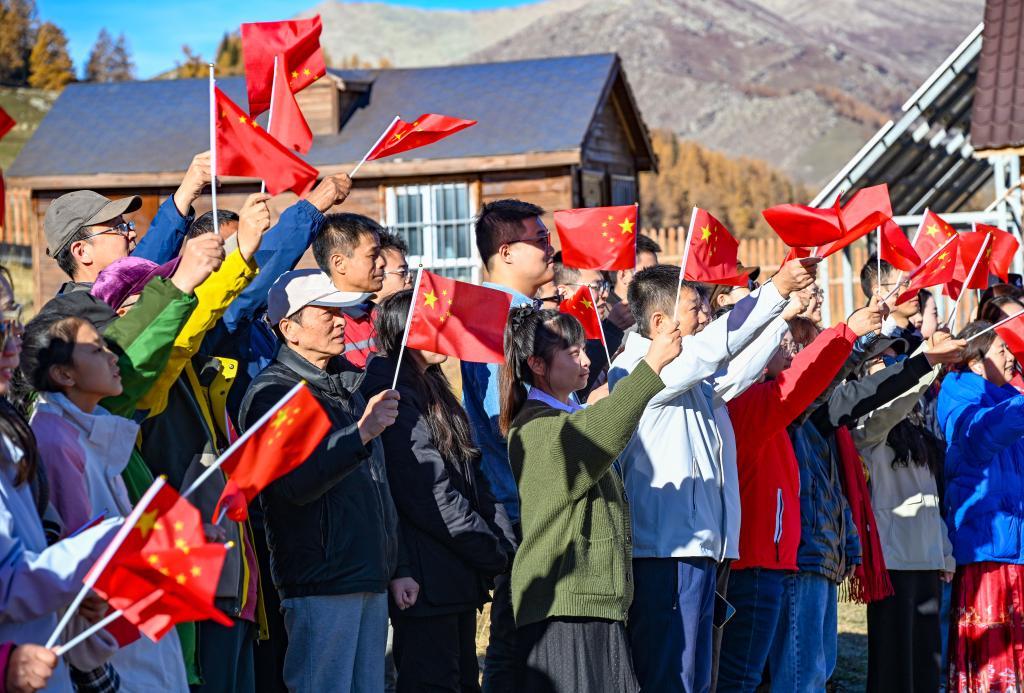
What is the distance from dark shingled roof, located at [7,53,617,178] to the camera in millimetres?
20203

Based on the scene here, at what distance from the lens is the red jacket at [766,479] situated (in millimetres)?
5918

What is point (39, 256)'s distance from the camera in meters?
22.0

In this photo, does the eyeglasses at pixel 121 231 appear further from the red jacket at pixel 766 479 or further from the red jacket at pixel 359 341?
the red jacket at pixel 766 479

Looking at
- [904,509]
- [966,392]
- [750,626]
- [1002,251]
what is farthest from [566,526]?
[1002,251]

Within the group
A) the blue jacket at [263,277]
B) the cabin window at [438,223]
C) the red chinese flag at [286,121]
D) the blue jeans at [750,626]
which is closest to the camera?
the blue jacket at [263,277]

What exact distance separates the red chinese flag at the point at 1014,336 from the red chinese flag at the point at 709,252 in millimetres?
1933

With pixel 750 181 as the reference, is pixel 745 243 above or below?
below

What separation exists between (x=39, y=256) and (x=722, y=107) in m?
103

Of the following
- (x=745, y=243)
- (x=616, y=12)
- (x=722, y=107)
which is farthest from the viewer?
(x=616, y=12)

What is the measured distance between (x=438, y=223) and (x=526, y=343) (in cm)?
1584

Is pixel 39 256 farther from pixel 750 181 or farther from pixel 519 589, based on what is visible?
pixel 750 181

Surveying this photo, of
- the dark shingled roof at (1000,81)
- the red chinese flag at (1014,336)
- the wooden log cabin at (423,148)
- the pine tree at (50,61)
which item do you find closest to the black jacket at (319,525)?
the red chinese flag at (1014,336)

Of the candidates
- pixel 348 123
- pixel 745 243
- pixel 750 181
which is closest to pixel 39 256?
pixel 348 123

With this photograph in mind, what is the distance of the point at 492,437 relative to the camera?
5738mm
